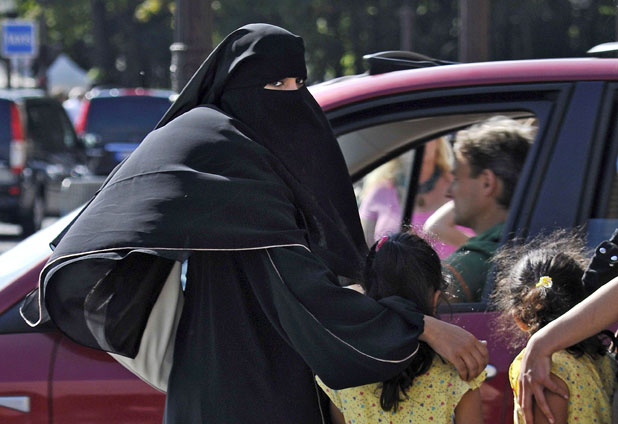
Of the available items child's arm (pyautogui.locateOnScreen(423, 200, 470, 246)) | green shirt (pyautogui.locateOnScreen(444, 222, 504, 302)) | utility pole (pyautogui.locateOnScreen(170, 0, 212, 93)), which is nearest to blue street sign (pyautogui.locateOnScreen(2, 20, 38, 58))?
utility pole (pyautogui.locateOnScreen(170, 0, 212, 93))

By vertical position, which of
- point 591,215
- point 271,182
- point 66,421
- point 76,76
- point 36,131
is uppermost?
point 271,182

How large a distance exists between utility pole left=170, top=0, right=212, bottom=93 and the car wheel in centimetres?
739

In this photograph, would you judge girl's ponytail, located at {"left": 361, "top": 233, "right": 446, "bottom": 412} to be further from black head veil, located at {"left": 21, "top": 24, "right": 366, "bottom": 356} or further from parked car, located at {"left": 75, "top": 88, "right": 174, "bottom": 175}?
parked car, located at {"left": 75, "top": 88, "right": 174, "bottom": 175}

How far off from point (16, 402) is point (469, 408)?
1164 millimetres

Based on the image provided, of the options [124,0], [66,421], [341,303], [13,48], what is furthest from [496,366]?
[124,0]

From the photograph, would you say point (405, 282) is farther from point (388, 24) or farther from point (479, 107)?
point (388, 24)

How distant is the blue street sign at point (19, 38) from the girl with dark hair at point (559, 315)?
62.5 feet

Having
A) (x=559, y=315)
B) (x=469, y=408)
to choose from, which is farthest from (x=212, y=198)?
(x=559, y=315)

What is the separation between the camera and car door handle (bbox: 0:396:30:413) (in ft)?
9.41

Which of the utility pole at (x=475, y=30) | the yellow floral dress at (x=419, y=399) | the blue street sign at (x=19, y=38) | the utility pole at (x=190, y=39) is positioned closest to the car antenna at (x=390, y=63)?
the yellow floral dress at (x=419, y=399)

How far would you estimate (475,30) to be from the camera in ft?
32.3

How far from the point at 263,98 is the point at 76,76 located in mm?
33962

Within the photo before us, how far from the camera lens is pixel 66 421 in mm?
2881

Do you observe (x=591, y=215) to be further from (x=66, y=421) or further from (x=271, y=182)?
(x=66, y=421)
